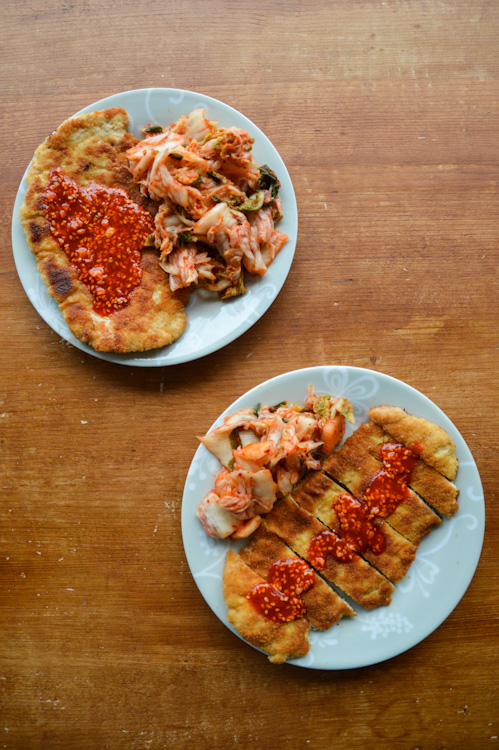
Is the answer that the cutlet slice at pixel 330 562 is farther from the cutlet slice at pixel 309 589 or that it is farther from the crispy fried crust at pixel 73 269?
the crispy fried crust at pixel 73 269

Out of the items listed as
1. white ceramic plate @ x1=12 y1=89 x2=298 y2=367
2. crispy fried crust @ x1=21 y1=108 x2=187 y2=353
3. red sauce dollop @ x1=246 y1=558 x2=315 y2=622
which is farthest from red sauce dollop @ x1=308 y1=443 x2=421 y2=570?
crispy fried crust @ x1=21 y1=108 x2=187 y2=353

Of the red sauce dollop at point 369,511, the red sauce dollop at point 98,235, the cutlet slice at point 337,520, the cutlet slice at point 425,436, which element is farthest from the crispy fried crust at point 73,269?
the red sauce dollop at point 369,511

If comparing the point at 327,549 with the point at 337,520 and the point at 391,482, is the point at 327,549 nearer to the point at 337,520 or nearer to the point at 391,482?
the point at 337,520

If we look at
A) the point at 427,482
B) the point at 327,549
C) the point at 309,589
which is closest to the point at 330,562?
the point at 327,549

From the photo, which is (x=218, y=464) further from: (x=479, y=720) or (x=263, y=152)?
(x=479, y=720)

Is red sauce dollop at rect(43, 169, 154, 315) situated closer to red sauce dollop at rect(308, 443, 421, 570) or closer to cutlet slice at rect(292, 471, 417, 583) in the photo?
cutlet slice at rect(292, 471, 417, 583)
